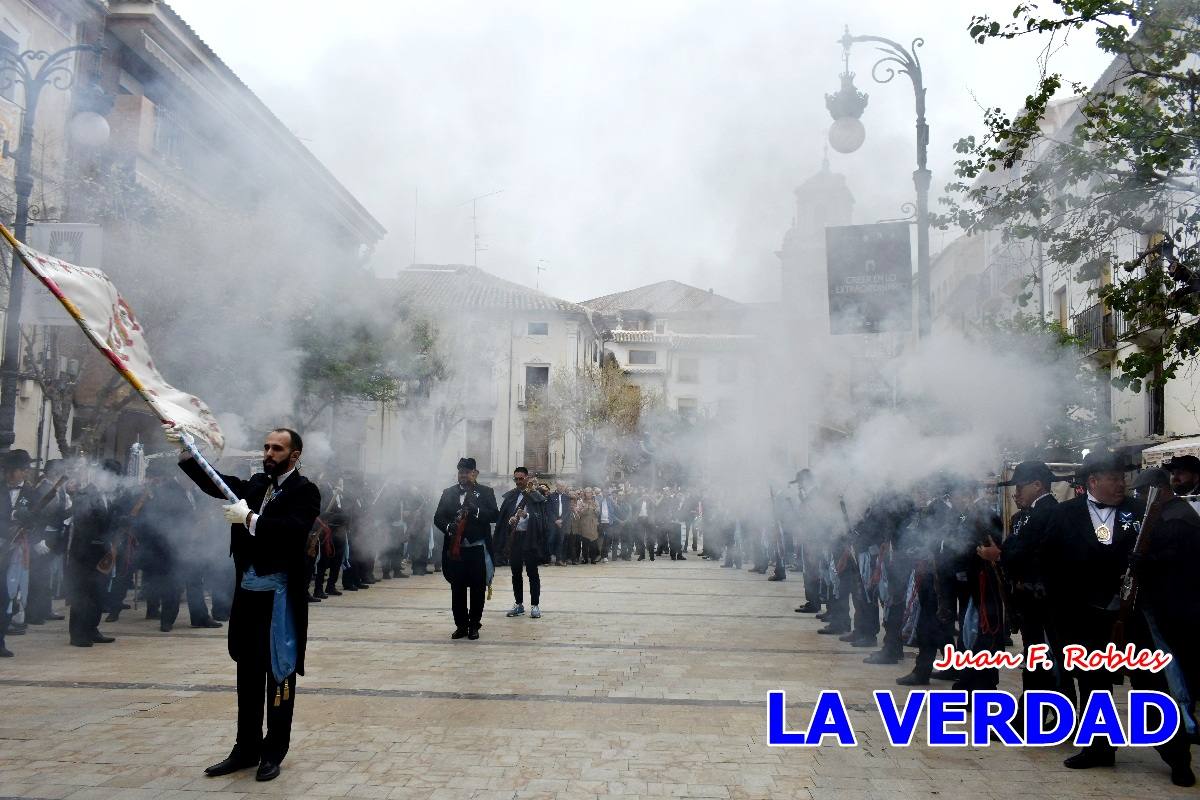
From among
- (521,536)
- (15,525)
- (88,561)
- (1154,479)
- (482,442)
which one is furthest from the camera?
(482,442)

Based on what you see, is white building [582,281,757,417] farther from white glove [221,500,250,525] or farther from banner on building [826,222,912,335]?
white glove [221,500,250,525]

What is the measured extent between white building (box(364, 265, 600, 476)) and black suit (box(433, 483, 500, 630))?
11.6 meters

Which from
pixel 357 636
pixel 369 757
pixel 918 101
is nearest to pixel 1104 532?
pixel 369 757

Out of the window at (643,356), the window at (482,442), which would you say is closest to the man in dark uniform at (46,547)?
the window at (482,442)

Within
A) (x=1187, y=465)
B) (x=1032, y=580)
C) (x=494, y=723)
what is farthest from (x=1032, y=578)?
(x=494, y=723)

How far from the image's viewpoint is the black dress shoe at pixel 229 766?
4617 millimetres

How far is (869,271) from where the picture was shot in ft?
33.8

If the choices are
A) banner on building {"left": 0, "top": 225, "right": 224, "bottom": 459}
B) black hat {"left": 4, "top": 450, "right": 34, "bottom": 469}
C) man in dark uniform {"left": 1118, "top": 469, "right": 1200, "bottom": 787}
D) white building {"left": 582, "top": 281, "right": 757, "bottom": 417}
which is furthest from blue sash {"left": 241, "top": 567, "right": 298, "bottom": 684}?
white building {"left": 582, "top": 281, "right": 757, "bottom": 417}

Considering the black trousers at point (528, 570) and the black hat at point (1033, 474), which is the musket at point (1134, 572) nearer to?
the black hat at point (1033, 474)

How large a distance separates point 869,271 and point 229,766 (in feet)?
26.2

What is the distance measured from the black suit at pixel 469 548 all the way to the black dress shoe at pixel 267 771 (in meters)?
4.34

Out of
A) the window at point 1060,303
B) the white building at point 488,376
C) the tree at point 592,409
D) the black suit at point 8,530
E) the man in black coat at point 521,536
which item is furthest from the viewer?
the tree at point 592,409

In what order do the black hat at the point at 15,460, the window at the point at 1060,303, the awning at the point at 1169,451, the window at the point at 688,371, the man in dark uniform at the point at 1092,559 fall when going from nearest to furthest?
the man in dark uniform at the point at 1092,559 < the black hat at the point at 15,460 < the awning at the point at 1169,451 < the window at the point at 1060,303 < the window at the point at 688,371

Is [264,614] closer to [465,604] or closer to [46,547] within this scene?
[465,604]
